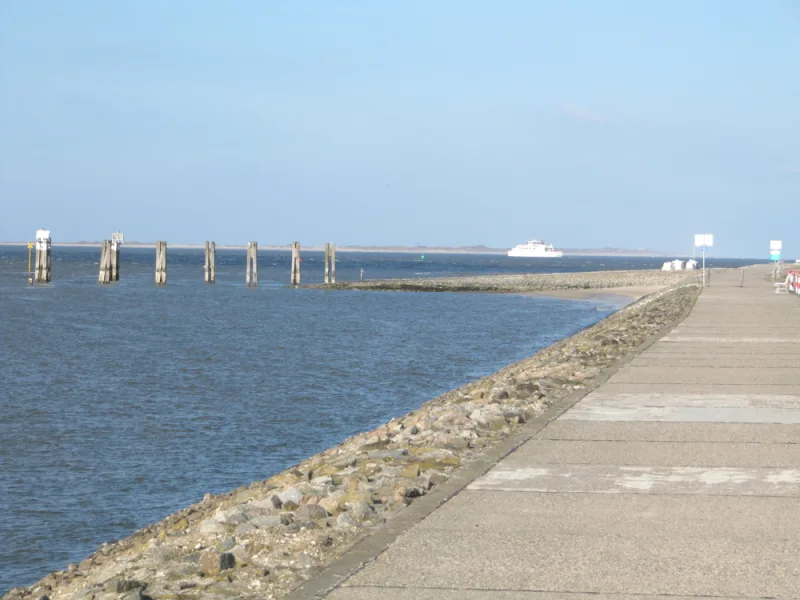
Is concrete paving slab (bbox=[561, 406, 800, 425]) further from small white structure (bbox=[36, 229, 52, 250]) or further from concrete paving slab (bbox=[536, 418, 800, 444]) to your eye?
small white structure (bbox=[36, 229, 52, 250])

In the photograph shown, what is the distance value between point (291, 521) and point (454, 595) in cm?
216

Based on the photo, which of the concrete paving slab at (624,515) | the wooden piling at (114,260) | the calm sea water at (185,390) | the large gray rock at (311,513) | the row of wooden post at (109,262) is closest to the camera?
the concrete paving slab at (624,515)

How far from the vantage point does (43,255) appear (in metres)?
78.8

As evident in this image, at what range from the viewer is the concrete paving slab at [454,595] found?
17.5ft

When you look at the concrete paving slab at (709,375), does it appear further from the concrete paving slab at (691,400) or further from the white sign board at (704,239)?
the white sign board at (704,239)

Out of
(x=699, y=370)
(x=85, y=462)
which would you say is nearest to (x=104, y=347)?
(x=85, y=462)

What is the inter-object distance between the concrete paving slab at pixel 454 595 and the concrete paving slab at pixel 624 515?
1.11 meters

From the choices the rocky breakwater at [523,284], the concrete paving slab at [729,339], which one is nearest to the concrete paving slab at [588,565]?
the concrete paving slab at [729,339]

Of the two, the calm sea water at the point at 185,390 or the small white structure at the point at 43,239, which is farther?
the small white structure at the point at 43,239

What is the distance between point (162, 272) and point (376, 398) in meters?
62.1

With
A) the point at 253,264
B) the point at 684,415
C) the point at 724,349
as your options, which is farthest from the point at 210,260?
the point at 684,415

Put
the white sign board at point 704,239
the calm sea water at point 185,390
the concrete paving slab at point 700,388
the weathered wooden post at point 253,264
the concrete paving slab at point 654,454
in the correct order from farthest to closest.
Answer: the weathered wooden post at point 253,264, the white sign board at point 704,239, the concrete paving slab at point 700,388, the calm sea water at point 185,390, the concrete paving slab at point 654,454

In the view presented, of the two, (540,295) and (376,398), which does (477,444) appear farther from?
(540,295)

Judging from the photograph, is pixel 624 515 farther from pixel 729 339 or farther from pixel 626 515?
pixel 729 339
